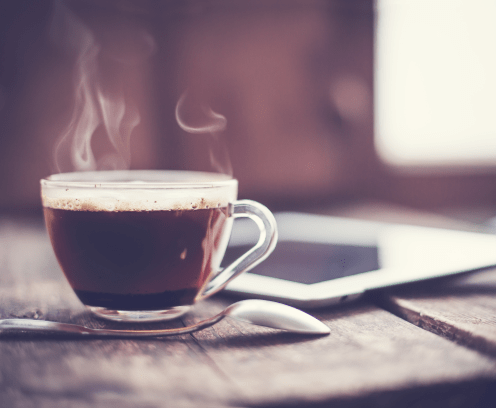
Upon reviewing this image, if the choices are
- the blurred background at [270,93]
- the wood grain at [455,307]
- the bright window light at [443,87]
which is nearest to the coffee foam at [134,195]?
the wood grain at [455,307]

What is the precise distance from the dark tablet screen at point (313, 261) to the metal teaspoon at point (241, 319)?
13 cm

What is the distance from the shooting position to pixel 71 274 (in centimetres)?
53

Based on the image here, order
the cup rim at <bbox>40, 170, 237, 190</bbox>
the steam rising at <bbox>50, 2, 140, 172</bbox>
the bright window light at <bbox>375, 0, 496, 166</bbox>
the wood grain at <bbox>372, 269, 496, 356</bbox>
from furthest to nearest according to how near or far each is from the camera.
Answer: the bright window light at <bbox>375, 0, 496, 166</bbox>, the steam rising at <bbox>50, 2, 140, 172</bbox>, the cup rim at <bbox>40, 170, 237, 190</bbox>, the wood grain at <bbox>372, 269, 496, 356</bbox>

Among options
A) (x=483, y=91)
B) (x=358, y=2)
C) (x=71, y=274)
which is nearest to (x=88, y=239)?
(x=71, y=274)

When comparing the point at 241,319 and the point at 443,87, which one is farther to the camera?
the point at 443,87

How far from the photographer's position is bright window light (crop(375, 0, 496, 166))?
3695 mm

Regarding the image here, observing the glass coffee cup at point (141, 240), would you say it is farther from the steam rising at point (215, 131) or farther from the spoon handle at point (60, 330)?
the steam rising at point (215, 131)

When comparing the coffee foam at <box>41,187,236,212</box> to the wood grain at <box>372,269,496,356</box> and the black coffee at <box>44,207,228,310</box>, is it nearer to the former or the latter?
the black coffee at <box>44,207,228,310</box>

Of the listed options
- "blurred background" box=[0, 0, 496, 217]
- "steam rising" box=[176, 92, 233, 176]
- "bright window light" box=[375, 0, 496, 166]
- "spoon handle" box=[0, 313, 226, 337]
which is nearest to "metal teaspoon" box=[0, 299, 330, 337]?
"spoon handle" box=[0, 313, 226, 337]

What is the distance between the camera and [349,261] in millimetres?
732

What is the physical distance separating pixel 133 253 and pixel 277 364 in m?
0.20

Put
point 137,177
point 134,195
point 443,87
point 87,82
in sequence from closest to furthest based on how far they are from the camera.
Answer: point 134,195 → point 137,177 → point 87,82 → point 443,87

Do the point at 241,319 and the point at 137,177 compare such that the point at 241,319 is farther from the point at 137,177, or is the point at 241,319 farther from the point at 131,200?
the point at 137,177

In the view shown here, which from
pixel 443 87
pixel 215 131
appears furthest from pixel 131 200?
pixel 443 87
